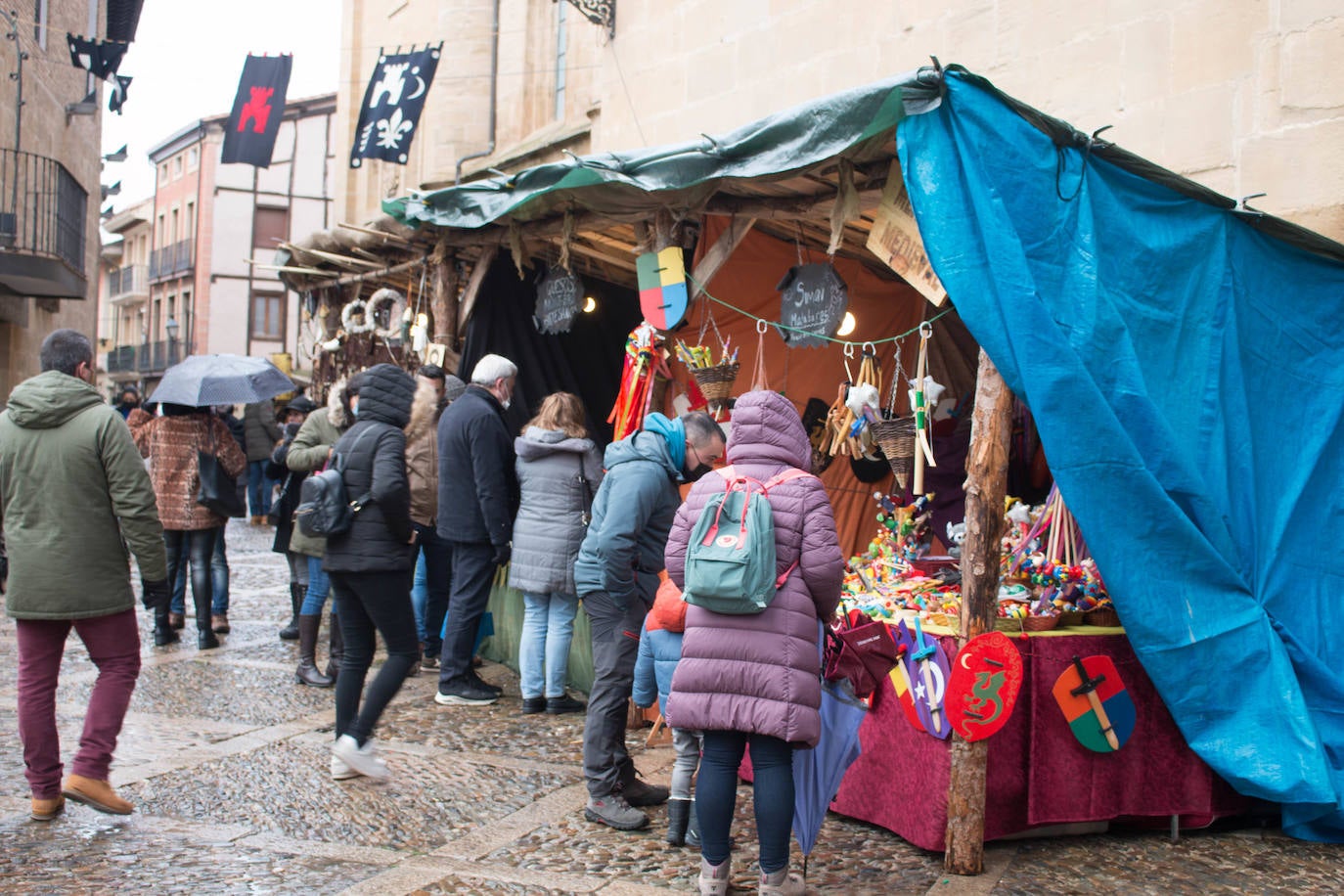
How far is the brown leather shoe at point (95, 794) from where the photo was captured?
13.9 feet

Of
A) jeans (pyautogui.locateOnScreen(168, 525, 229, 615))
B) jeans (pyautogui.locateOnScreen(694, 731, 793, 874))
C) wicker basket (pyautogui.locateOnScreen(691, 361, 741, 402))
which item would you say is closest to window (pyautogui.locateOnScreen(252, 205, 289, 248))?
jeans (pyautogui.locateOnScreen(168, 525, 229, 615))

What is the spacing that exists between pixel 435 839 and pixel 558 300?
3893 mm

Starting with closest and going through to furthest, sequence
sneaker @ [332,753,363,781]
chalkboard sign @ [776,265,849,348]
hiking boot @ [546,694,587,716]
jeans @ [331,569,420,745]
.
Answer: jeans @ [331,569,420,745] → sneaker @ [332,753,363,781] → chalkboard sign @ [776,265,849,348] → hiking boot @ [546,694,587,716]

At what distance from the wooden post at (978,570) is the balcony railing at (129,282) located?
49000mm

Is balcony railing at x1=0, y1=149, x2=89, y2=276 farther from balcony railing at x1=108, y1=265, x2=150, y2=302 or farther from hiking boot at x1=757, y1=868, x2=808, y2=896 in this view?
balcony railing at x1=108, y1=265, x2=150, y2=302

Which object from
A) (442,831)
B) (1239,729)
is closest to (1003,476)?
(1239,729)

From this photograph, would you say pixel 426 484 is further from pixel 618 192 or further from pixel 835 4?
pixel 835 4

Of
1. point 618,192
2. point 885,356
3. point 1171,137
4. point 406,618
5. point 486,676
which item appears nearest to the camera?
point 406,618

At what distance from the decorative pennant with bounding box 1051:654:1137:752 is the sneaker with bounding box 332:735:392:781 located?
9.46 feet

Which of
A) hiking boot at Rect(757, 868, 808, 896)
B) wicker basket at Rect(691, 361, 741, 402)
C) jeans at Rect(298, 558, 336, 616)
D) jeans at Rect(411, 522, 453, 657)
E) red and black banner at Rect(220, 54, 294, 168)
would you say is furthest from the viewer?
red and black banner at Rect(220, 54, 294, 168)

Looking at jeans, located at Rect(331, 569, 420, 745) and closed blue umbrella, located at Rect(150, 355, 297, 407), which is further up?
closed blue umbrella, located at Rect(150, 355, 297, 407)

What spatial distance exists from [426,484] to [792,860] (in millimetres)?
3652

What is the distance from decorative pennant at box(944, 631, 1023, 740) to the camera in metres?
4.01

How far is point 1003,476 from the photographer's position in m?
4.16
